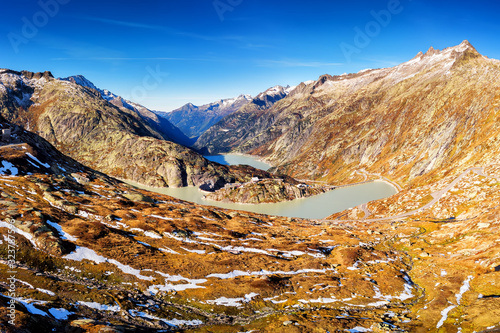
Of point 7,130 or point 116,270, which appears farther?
point 7,130

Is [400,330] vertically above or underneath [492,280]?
underneath

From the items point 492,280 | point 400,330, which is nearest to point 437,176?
point 492,280

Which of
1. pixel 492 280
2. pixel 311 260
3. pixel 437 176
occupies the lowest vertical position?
pixel 311 260

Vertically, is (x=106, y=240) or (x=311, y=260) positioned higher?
(x=311, y=260)

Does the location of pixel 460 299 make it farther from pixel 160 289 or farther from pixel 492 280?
pixel 160 289

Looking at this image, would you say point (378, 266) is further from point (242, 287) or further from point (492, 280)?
point (242, 287)

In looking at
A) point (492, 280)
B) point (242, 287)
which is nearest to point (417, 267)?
point (492, 280)

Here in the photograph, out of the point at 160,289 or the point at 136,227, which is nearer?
the point at 160,289

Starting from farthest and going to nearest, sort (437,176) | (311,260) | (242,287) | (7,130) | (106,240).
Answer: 1. (437,176)
2. (7,130)
3. (311,260)
4. (106,240)
5. (242,287)

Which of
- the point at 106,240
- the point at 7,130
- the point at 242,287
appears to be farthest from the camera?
the point at 7,130
